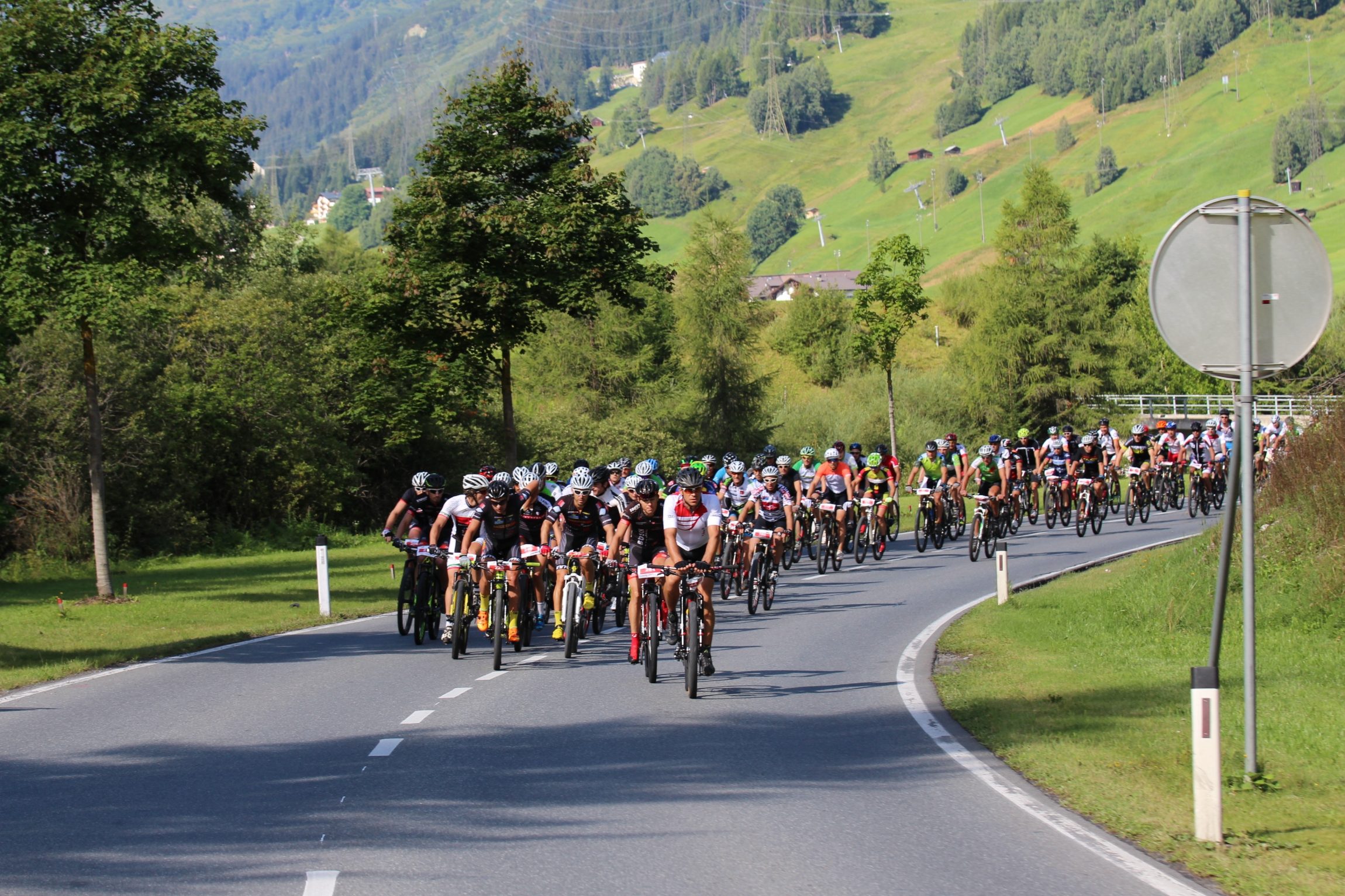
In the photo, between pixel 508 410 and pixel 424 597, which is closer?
pixel 424 597

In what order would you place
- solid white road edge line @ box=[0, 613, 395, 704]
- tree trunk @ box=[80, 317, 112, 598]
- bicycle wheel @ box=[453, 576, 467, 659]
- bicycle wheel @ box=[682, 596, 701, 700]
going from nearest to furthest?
1. bicycle wheel @ box=[682, 596, 701, 700]
2. solid white road edge line @ box=[0, 613, 395, 704]
3. bicycle wheel @ box=[453, 576, 467, 659]
4. tree trunk @ box=[80, 317, 112, 598]

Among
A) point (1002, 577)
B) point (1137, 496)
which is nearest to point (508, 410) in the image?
point (1002, 577)

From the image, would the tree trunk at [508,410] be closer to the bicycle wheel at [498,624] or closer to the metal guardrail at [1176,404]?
the bicycle wheel at [498,624]

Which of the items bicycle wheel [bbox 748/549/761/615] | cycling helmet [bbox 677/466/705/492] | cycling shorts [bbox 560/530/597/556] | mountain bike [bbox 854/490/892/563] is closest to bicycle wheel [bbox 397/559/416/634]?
cycling shorts [bbox 560/530/597/556]

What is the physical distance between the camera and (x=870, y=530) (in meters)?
25.6

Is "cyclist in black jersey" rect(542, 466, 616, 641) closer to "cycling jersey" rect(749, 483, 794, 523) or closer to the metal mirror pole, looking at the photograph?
"cycling jersey" rect(749, 483, 794, 523)

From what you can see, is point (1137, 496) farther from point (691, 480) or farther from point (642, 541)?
point (691, 480)

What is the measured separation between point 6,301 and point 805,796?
1642 centimetres

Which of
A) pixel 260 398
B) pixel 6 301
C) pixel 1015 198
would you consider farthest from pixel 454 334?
pixel 1015 198

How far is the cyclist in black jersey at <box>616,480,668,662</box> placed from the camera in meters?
12.8

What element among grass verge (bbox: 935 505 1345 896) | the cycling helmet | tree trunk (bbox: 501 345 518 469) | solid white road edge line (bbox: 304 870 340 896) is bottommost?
grass verge (bbox: 935 505 1345 896)

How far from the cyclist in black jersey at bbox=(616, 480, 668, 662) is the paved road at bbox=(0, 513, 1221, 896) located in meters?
0.48

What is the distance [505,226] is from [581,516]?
11.9m

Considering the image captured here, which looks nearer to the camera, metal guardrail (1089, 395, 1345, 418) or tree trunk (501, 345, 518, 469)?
tree trunk (501, 345, 518, 469)
